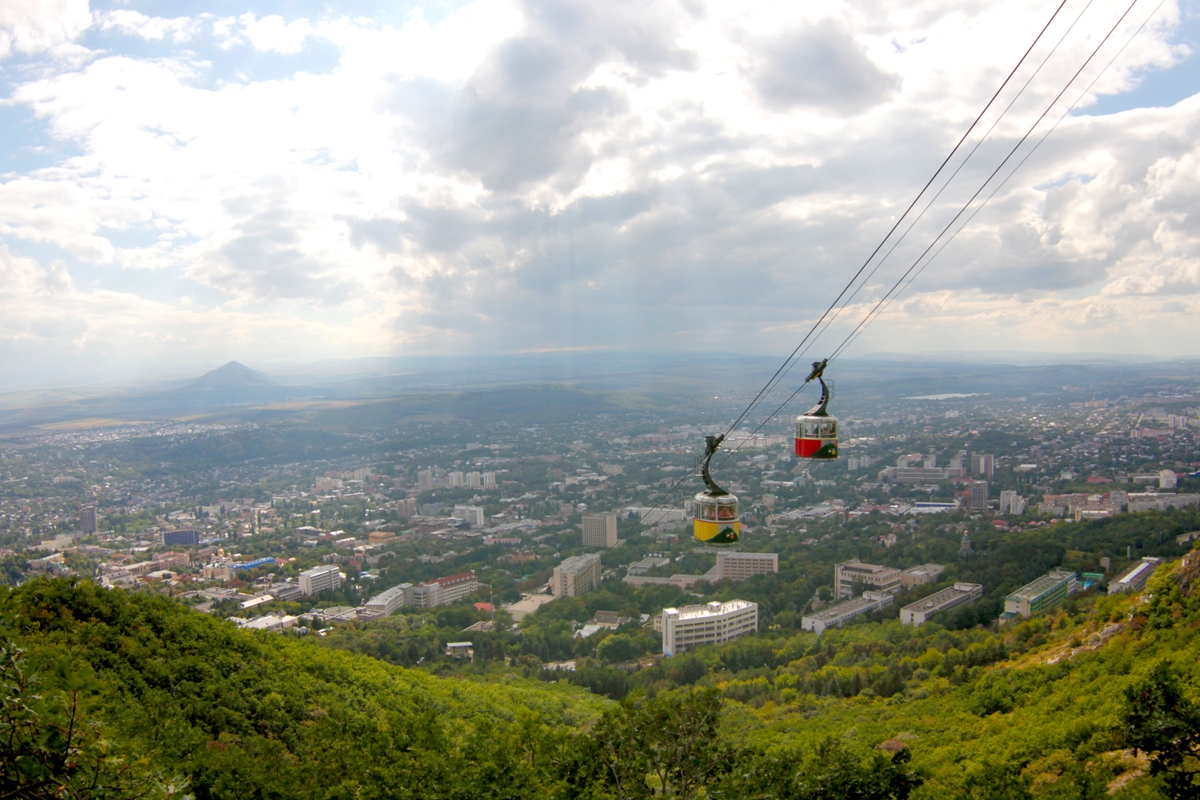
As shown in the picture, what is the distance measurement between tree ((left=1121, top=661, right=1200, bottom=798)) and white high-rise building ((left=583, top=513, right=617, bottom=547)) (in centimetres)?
2269

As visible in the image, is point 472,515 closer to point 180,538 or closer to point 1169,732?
point 180,538

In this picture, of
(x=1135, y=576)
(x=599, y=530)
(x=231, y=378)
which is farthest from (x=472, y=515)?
(x=231, y=378)

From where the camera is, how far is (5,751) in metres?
2.16

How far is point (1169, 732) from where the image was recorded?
13.5 ft

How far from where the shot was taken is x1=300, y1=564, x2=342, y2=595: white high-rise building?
20.6 metres

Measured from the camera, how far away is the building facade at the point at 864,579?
18.8 metres

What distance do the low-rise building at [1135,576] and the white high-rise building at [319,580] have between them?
2053 cm

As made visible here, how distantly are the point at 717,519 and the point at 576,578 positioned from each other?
17146mm

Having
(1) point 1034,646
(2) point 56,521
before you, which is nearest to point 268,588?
(2) point 56,521

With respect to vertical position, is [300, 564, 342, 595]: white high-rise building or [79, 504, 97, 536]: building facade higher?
[79, 504, 97, 536]: building facade

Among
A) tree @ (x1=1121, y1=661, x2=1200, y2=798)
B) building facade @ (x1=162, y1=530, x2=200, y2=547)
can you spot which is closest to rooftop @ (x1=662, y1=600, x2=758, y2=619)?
tree @ (x1=1121, y1=661, x2=1200, y2=798)

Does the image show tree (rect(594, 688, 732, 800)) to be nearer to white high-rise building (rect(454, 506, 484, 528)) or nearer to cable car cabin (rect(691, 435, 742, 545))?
cable car cabin (rect(691, 435, 742, 545))

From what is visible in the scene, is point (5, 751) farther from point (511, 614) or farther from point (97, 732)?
point (511, 614)

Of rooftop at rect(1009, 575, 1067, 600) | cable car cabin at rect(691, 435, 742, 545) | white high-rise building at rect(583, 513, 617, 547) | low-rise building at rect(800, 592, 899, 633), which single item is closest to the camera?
cable car cabin at rect(691, 435, 742, 545)
